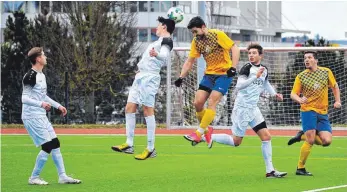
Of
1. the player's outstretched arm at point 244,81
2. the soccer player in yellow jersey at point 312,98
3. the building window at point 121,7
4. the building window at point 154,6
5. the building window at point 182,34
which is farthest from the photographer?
the building window at point 154,6

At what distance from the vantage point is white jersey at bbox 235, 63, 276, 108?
15.5 m

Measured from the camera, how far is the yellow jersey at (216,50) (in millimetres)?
15945

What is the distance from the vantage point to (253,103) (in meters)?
15.9

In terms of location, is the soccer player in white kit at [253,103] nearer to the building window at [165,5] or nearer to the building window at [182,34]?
the building window at [165,5]

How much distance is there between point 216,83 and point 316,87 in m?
1.68

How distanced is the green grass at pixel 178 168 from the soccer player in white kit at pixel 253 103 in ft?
1.59

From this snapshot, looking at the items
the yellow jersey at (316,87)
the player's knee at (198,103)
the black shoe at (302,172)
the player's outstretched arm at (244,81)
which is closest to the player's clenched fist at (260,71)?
the player's outstretched arm at (244,81)

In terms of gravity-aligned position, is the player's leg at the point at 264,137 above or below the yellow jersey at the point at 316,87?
below

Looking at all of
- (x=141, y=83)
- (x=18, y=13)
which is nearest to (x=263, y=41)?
(x=18, y=13)

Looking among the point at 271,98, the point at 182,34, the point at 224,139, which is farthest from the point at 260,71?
the point at 182,34

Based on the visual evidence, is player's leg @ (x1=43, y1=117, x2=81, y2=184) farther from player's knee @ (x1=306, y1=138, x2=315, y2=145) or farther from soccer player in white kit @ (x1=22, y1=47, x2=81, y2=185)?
player's knee @ (x1=306, y1=138, x2=315, y2=145)

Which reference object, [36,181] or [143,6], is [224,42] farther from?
[143,6]

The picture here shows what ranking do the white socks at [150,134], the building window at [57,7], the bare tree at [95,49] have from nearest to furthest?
1. the white socks at [150,134]
2. the bare tree at [95,49]
3. the building window at [57,7]

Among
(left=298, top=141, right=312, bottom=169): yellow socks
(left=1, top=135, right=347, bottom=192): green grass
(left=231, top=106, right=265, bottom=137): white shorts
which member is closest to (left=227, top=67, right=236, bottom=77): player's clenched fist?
(left=231, top=106, right=265, bottom=137): white shorts
